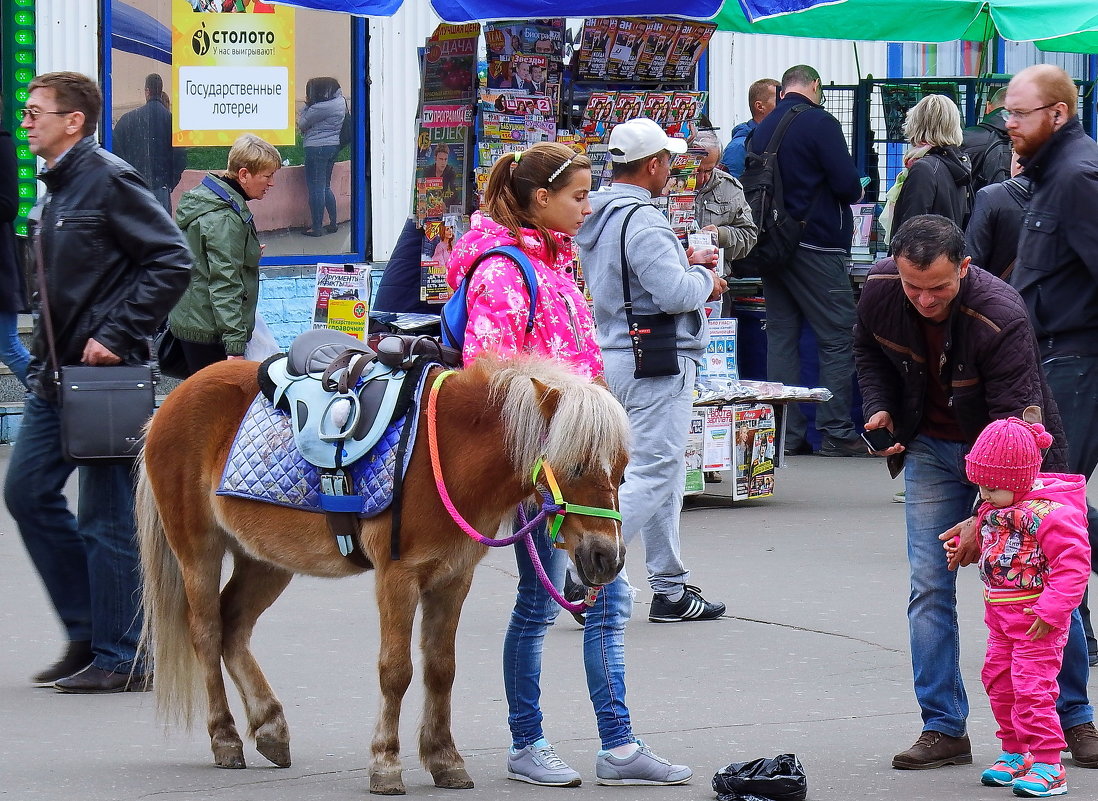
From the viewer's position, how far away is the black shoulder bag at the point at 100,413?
5.80 m

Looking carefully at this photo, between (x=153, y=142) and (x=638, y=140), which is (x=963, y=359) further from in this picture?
(x=153, y=142)

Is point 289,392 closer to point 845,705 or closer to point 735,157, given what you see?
point 845,705

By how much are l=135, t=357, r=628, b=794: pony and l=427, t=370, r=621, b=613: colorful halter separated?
22 millimetres

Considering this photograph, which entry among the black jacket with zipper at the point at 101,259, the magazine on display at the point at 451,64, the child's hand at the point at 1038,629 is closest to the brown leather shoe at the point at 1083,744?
the child's hand at the point at 1038,629

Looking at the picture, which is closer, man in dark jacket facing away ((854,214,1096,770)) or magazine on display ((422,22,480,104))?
man in dark jacket facing away ((854,214,1096,770))

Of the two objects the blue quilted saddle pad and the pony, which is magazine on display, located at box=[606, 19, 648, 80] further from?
the blue quilted saddle pad

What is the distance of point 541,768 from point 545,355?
1.21 meters

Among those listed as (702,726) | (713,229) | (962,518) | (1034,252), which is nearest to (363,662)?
(702,726)

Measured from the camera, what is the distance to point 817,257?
11.4 m

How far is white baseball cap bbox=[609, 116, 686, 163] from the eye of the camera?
6551 mm

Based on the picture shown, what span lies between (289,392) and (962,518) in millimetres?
2088

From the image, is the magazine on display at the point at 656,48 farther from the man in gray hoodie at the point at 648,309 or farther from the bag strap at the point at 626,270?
the bag strap at the point at 626,270

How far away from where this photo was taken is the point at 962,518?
5102mm

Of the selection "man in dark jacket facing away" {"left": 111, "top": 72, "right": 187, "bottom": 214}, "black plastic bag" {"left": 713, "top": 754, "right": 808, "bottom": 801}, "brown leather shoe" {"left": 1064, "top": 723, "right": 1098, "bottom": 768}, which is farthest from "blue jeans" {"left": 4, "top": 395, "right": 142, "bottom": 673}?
"man in dark jacket facing away" {"left": 111, "top": 72, "right": 187, "bottom": 214}
